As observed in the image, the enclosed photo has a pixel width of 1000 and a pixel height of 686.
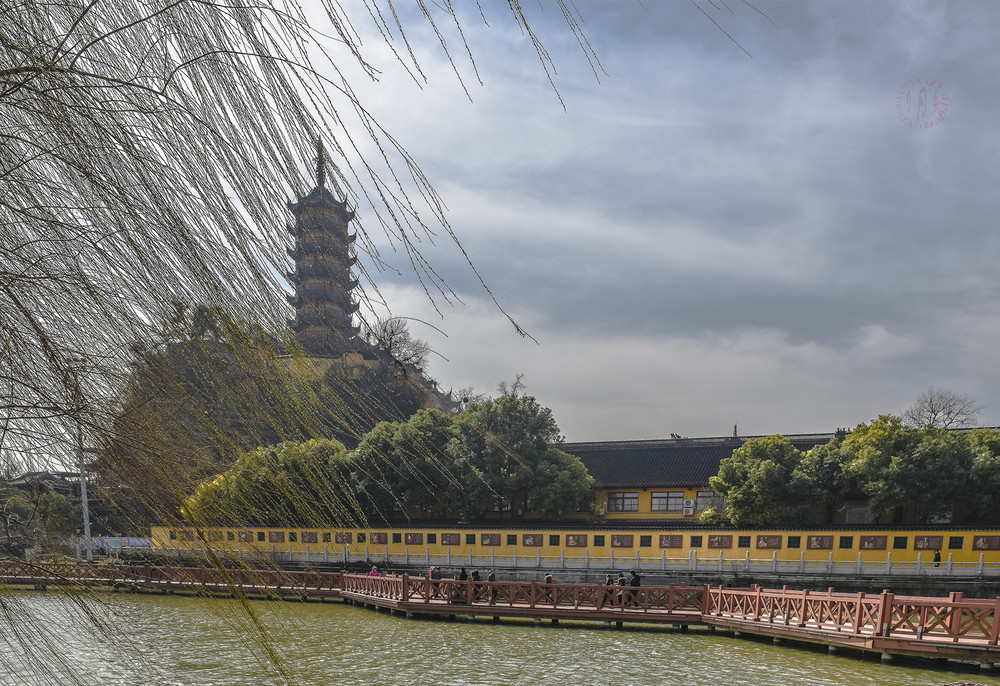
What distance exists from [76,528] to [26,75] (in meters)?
1.44

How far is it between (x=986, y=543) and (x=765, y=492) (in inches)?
193

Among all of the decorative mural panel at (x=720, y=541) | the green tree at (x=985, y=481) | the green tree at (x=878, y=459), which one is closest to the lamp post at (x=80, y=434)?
the decorative mural panel at (x=720, y=541)

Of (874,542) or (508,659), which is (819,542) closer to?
(874,542)

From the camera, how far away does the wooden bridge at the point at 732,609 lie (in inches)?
353

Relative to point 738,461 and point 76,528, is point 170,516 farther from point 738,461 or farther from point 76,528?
point 738,461

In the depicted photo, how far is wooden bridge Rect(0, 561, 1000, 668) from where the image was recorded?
8.97 metres

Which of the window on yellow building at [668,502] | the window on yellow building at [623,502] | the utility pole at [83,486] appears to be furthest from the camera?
the window on yellow building at [623,502]

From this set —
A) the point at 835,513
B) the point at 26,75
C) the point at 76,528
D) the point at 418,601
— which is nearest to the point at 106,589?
the point at 76,528

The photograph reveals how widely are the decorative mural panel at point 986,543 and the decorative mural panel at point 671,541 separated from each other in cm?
665

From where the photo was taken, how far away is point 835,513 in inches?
773

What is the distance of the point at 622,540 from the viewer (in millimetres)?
17859

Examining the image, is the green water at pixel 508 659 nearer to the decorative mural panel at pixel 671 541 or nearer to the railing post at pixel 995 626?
the railing post at pixel 995 626

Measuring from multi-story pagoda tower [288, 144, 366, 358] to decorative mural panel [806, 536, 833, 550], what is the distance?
18.0 metres

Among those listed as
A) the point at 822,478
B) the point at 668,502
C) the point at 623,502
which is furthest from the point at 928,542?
the point at 623,502
